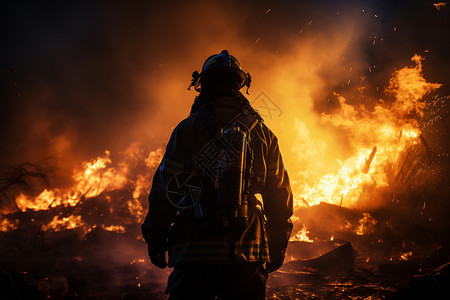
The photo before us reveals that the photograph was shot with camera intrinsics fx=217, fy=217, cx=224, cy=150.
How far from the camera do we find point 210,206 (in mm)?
1781

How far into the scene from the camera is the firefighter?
5.62 feet

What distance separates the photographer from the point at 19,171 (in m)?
23.1

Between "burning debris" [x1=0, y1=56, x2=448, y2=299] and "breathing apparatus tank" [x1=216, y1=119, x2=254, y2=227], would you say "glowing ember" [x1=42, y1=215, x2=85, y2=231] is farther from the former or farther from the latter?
"breathing apparatus tank" [x1=216, y1=119, x2=254, y2=227]

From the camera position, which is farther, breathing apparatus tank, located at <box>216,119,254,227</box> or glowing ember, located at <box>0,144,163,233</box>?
glowing ember, located at <box>0,144,163,233</box>

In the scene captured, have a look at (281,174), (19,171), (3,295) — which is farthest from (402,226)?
(19,171)

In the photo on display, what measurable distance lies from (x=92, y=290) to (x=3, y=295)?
8.70 feet

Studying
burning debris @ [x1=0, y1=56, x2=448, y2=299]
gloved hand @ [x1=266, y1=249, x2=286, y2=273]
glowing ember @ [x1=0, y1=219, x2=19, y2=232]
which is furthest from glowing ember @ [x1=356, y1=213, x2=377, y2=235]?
glowing ember @ [x1=0, y1=219, x2=19, y2=232]

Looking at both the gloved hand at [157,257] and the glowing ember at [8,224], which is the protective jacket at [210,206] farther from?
the glowing ember at [8,224]

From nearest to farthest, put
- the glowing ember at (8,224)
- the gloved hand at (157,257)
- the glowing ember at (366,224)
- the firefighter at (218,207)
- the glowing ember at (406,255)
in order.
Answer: the firefighter at (218,207) < the gloved hand at (157,257) < the glowing ember at (406,255) < the glowing ember at (366,224) < the glowing ember at (8,224)

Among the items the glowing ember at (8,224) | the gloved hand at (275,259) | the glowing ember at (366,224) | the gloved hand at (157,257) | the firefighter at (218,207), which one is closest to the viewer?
the firefighter at (218,207)

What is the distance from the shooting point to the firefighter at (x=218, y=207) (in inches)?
67.4

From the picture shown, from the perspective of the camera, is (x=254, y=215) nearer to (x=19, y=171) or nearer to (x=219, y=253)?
(x=219, y=253)

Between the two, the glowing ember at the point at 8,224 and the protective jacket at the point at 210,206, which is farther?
the glowing ember at the point at 8,224

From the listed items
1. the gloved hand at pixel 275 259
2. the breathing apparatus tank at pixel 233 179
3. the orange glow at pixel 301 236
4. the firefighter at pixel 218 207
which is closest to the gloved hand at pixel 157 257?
the firefighter at pixel 218 207
